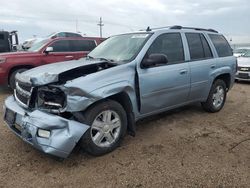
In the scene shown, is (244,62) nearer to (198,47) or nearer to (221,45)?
(221,45)

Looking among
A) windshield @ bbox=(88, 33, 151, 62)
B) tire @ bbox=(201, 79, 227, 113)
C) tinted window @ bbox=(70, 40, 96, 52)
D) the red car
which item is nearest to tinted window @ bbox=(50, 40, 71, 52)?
the red car

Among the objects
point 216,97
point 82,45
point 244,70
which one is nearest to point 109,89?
point 216,97

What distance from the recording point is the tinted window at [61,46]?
8977mm

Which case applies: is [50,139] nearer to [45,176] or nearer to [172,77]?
[45,176]

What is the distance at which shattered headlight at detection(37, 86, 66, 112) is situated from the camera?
11.0 ft

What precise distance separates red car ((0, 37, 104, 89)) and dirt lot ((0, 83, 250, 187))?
3322mm

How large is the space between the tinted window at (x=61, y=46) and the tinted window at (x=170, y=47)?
5244mm

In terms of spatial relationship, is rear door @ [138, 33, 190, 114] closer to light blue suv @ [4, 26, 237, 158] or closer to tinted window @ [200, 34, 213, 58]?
light blue suv @ [4, 26, 237, 158]

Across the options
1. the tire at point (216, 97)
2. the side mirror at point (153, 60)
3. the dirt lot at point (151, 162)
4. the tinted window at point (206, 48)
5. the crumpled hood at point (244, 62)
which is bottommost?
the dirt lot at point (151, 162)

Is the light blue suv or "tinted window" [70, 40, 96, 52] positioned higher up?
"tinted window" [70, 40, 96, 52]

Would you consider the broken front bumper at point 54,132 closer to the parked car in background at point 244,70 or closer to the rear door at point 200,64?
the rear door at point 200,64

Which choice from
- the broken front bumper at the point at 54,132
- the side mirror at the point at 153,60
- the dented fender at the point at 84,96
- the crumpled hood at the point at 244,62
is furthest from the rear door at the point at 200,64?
the crumpled hood at the point at 244,62

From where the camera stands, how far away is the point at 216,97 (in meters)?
5.95

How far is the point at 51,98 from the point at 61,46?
20.1 feet
